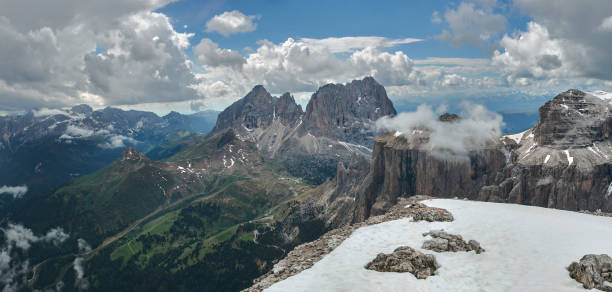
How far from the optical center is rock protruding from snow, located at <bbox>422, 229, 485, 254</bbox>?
30.9 metres

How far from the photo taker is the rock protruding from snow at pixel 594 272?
2230 cm

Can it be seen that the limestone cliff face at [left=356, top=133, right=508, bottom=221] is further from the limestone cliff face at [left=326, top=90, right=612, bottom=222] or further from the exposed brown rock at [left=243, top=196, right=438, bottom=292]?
the exposed brown rock at [left=243, top=196, right=438, bottom=292]

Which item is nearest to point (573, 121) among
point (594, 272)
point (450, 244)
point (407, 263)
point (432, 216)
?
point (432, 216)

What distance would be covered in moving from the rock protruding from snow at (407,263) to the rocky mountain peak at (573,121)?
5809 inches

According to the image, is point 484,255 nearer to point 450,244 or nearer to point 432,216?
point 450,244

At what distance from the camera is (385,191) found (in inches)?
7092

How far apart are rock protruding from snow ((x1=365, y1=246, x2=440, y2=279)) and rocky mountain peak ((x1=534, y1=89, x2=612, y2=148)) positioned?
148 metres

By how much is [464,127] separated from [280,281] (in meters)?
168

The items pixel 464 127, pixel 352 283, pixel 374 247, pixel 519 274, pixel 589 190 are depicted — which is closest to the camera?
pixel 352 283

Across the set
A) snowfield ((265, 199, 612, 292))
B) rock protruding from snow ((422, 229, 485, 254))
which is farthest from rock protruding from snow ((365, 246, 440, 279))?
rock protruding from snow ((422, 229, 485, 254))

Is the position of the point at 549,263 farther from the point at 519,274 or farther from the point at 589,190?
the point at 589,190

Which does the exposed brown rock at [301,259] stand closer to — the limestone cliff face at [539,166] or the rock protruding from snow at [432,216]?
the rock protruding from snow at [432,216]

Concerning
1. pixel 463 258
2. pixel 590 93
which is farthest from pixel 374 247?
pixel 590 93

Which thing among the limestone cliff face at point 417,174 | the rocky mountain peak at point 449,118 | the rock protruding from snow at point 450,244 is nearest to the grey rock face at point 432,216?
the rock protruding from snow at point 450,244
